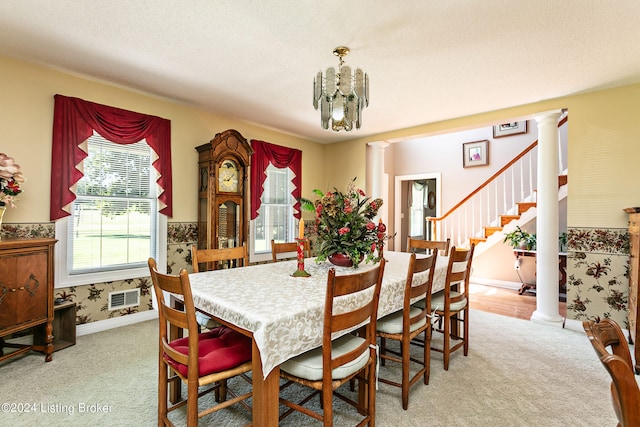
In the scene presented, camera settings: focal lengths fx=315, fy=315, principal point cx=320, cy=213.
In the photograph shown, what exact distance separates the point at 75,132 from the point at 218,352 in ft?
8.85

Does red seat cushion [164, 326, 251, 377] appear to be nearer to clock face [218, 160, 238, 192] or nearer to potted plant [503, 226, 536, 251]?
clock face [218, 160, 238, 192]

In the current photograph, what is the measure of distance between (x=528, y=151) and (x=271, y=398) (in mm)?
5512

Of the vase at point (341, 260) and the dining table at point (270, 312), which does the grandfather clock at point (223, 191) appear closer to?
the dining table at point (270, 312)

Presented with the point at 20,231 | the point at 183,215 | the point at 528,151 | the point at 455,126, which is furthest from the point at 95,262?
the point at 528,151

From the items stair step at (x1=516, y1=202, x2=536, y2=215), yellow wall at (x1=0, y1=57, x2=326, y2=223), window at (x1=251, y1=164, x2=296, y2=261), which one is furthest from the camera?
stair step at (x1=516, y1=202, x2=536, y2=215)

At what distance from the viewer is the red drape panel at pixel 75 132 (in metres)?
2.87

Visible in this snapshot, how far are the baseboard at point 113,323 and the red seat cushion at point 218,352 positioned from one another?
2.09 metres

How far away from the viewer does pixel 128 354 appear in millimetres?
2676

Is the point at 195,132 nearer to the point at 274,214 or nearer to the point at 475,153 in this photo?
the point at 274,214

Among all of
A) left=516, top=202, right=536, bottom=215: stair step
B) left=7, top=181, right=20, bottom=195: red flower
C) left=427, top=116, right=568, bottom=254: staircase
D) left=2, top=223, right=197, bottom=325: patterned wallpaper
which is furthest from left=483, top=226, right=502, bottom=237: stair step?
left=7, top=181, right=20, bottom=195: red flower

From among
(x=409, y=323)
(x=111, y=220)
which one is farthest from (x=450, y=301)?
(x=111, y=220)

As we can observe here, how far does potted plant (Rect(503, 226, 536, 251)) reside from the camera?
4.76 m

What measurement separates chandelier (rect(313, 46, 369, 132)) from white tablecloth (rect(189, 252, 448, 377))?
1137mm

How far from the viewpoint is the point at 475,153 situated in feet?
19.1
